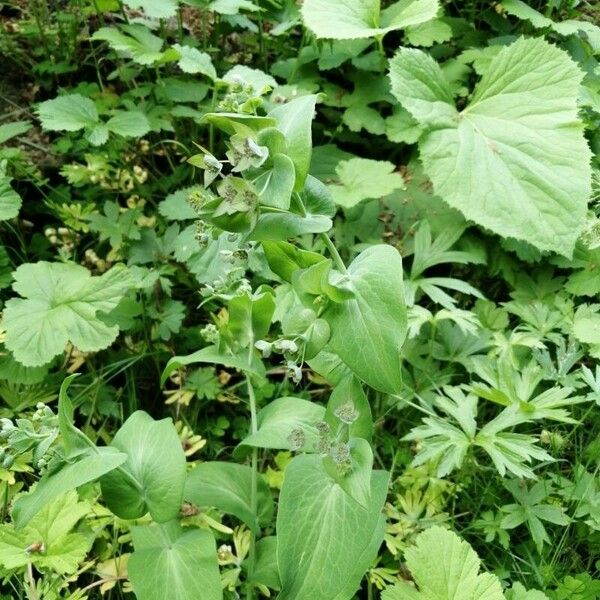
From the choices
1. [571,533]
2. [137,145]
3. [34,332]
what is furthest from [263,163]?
[137,145]

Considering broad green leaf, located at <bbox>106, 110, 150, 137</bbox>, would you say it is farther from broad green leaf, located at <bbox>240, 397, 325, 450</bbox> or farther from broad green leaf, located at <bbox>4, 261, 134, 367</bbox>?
broad green leaf, located at <bbox>240, 397, 325, 450</bbox>

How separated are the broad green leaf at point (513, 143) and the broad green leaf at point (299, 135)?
29.7 inches

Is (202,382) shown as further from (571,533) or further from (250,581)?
(571,533)

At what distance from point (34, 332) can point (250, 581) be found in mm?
815

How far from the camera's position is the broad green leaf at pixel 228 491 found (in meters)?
1.27

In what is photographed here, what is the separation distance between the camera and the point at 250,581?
1290mm

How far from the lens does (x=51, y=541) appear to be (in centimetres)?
127

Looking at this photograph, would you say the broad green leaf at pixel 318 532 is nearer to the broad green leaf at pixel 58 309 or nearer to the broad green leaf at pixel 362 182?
the broad green leaf at pixel 58 309

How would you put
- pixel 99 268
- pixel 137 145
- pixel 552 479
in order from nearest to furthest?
pixel 552 479 < pixel 99 268 < pixel 137 145

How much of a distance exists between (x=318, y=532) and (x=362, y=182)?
3.55 feet

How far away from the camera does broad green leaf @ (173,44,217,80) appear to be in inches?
71.5

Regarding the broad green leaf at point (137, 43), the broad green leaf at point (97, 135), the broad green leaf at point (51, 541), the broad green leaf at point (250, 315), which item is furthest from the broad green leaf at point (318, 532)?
the broad green leaf at point (137, 43)

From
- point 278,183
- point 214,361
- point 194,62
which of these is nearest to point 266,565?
point 214,361

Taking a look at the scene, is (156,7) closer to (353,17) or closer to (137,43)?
(137,43)
